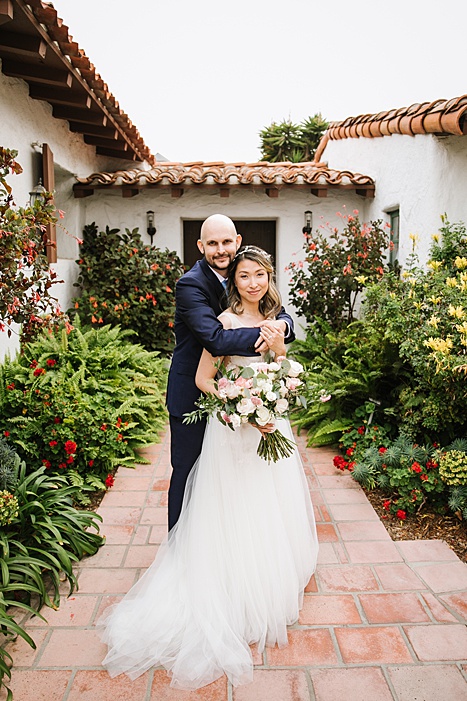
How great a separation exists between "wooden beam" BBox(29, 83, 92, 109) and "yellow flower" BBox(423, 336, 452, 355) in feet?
14.5

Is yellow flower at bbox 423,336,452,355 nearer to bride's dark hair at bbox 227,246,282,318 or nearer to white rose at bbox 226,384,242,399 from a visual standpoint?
bride's dark hair at bbox 227,246,282,318

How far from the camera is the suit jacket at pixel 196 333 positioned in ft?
8.99

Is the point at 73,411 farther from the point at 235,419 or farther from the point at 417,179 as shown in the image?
the point at 417,179

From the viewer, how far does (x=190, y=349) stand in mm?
3131

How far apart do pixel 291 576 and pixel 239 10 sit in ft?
39.3

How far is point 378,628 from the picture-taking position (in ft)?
9.42

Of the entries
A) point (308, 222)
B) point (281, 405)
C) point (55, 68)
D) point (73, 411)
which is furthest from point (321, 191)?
point (281, 405)

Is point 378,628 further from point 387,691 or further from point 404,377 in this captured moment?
point 404,377

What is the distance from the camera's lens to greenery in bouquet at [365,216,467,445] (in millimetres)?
3762

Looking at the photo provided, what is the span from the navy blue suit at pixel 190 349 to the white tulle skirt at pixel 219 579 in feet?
0.56

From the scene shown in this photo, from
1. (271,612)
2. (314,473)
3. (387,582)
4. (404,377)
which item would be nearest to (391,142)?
(404,377)

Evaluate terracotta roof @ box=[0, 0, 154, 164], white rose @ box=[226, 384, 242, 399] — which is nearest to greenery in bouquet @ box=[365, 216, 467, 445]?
white rose @ box=[226, 384, 242, 399]

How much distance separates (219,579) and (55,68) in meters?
4.75

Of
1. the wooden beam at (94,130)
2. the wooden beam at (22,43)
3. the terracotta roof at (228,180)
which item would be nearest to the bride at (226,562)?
the wooden beam at (22,43)
